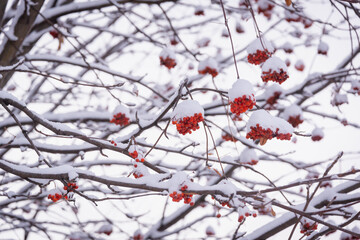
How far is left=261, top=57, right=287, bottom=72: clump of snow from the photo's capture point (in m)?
1.96

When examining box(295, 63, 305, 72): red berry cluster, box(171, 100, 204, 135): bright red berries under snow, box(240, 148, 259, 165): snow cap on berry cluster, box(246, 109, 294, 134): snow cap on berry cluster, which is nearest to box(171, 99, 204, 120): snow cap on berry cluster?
box(171, 100, 204, 135): bright red berries under snow

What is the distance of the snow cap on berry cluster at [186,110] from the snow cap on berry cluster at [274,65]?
63cm

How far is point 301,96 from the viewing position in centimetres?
394

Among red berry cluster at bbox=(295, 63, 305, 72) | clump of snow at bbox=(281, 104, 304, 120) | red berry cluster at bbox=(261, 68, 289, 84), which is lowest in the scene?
red berry cluster at bbox=(261, 68, 289, 84)

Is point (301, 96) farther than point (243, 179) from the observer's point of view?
No

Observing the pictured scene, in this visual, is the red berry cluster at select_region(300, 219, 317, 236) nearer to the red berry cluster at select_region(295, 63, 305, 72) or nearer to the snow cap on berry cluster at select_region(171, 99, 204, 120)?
the snow cap on berry cluster at select_region(171, 99, 204, 120)

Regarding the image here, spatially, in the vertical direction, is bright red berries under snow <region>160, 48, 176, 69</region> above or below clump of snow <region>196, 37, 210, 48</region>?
below

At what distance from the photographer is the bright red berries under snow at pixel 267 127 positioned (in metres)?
1.75

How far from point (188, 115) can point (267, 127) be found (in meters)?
0.47

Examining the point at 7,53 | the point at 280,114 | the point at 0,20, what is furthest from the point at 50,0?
the point at 280,114

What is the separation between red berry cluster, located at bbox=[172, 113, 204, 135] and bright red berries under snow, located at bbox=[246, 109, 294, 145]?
1.16 ft

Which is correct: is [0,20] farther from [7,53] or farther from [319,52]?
[319,52]

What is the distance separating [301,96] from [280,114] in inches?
13.4

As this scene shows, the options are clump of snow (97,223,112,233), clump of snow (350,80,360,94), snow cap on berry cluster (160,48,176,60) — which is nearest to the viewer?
snow cap on berry cluster (160,48,176,60)
